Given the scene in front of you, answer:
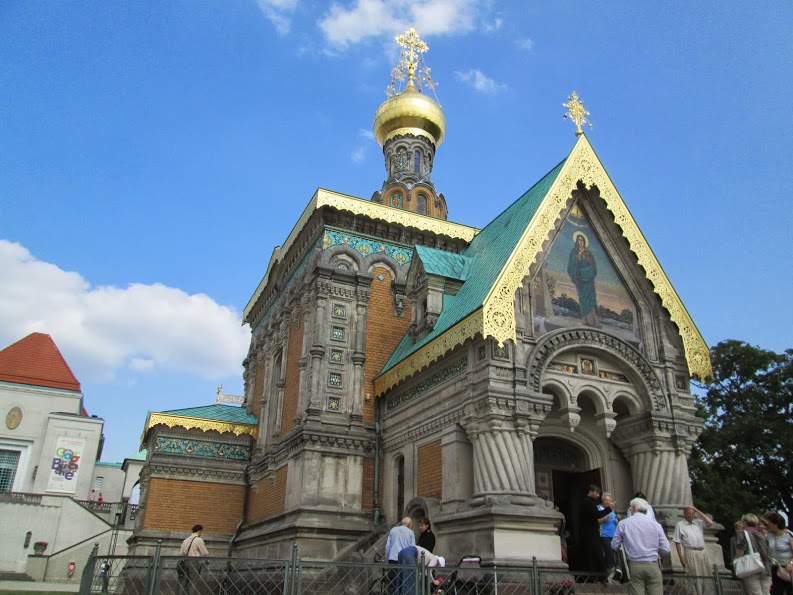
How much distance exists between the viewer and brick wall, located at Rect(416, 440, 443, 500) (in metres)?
12.9

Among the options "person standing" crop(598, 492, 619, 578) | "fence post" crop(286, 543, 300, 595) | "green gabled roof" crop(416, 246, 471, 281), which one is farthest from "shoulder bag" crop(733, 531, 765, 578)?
"green gabled roof" crop(416, 246, 471, 281)

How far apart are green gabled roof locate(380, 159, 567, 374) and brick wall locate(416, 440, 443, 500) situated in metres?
1.98

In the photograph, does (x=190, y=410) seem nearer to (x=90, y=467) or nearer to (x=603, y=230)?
(x=603, y=230)

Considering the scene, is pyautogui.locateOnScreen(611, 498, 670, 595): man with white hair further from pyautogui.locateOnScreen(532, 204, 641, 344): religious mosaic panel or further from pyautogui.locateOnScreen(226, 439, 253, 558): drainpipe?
pyautogui.locateOnScreen(226, 439, 253, 558): drainpipe

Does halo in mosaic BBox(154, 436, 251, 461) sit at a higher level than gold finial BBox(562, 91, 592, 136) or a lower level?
lower

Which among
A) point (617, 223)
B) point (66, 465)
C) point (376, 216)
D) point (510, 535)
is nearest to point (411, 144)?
point (376, 216)

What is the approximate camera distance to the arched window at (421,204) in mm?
22109

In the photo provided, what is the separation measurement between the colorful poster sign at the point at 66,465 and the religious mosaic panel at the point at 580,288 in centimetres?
2671

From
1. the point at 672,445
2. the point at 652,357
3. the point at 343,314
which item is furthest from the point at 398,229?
the point at 672,445

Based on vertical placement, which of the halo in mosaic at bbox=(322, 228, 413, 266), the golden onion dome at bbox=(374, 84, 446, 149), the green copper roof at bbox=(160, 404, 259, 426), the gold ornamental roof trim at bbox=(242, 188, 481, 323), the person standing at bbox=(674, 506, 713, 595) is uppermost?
the golden onion dome at bbox=(374, 84, 446, 149)

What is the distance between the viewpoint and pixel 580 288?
13711mm

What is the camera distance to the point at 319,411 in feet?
51.2

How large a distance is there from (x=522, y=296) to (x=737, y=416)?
12156 mm

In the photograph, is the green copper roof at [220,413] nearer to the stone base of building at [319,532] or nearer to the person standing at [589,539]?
the stone base of building at [319,532]
